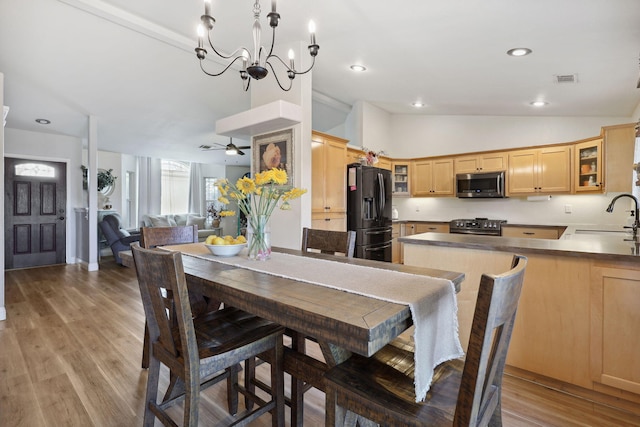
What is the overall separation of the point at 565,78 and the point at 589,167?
5.33 ft

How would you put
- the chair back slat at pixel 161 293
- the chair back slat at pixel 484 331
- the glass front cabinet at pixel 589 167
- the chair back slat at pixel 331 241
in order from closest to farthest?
the chair back slat at pixel 484 331 < the chair back slat at pixel 161 293 < the chair back slat at pixel 331 241 < the glass front cabinet at pixel 589 167

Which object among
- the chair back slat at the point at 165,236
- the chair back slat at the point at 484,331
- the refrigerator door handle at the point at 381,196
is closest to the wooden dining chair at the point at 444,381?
the chair back slat at the point at 484,331

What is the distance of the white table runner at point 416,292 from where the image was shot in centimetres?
93

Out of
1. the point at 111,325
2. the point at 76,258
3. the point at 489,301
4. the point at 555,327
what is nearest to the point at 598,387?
the point at 555,327

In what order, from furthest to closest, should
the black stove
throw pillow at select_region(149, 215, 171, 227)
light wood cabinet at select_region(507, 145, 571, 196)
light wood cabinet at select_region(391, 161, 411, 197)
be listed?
throw pillow at select_region(149, 215, 171, 227) → light wood cabinet at select_region(391, 161, 411, 197) → the black stove → light wood cabinet at select_region(507, 145, 571, 196)

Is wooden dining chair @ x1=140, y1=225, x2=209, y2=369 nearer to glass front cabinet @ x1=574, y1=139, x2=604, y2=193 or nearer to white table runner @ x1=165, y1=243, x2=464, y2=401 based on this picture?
white table runner @ x1=165, y1=243, x2=464, y2=401

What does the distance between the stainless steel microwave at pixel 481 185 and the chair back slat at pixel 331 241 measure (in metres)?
4.06

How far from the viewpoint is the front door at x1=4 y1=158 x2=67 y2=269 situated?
5.52 m

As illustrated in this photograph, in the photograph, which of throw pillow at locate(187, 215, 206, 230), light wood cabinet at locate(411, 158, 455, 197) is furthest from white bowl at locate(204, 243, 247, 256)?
throw pillow at locate(187, 215, 206, 230)

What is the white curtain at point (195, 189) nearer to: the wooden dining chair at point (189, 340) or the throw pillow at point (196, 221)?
the throw pillow at point (196, 221)

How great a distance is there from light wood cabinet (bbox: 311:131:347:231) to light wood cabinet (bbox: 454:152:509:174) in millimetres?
2378

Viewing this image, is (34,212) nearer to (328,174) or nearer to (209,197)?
(209,197)

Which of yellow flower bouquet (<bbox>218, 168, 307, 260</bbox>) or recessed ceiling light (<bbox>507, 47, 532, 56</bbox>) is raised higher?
recessed ceiling light (<bbox>507, 47, 532, 56</bbox>)

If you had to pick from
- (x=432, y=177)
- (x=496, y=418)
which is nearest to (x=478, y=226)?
(x=432, y=177)
